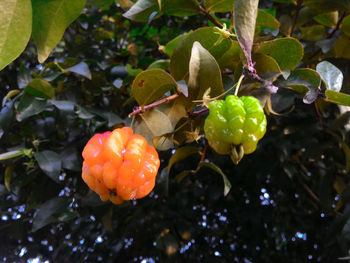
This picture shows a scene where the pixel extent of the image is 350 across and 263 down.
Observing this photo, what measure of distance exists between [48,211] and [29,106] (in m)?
0.35

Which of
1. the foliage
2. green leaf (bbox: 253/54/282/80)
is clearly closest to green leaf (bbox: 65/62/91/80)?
the foliage

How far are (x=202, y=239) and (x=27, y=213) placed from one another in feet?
2.73

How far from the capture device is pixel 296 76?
74cm

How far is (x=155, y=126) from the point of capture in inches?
27.5

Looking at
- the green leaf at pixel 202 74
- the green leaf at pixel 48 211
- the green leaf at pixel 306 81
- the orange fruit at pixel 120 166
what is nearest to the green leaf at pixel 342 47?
the green leaf at pixel 306 81

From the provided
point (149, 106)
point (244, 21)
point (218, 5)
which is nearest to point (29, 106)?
point (149, 106)

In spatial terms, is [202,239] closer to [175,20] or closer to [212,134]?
[175,20]

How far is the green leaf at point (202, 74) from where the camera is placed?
2.06ft

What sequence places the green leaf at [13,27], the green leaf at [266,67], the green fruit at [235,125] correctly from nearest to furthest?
the green leaf at [13,27]
the green fruit at [235,125]
the green leaf at [266,67]

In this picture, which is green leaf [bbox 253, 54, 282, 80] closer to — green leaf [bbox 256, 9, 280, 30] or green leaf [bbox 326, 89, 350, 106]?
green leaf [bbox 326, 89, 350, 106]

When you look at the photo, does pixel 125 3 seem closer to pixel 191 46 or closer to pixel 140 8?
pixel 140 8

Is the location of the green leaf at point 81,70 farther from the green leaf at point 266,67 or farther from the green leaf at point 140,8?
the green leaf at point 266,67

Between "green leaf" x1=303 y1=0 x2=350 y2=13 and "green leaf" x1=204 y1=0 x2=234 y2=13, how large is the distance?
34cm

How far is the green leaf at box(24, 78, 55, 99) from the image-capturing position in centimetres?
108
